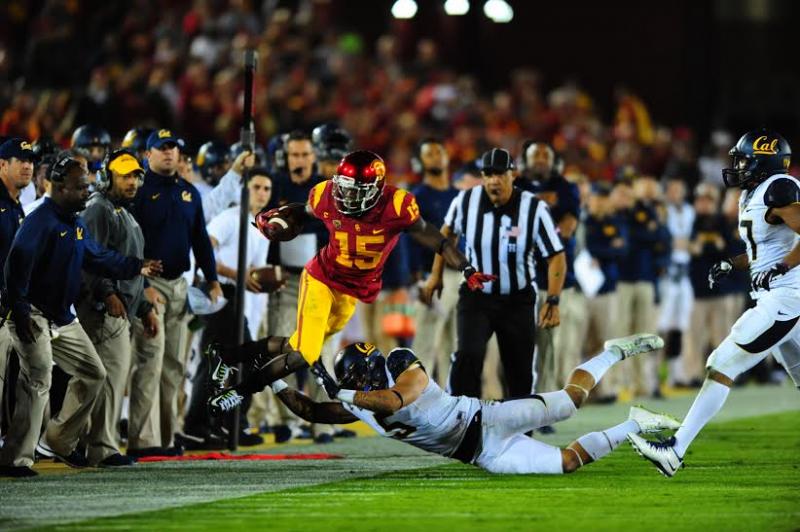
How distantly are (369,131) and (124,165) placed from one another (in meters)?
10.7

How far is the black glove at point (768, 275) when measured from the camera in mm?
8828

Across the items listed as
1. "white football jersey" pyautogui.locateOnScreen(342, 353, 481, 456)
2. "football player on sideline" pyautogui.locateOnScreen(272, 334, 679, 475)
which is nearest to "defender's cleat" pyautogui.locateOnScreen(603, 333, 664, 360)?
"football player on sideline" pyautogui.locateOnScreen(272, 334, 679, 475)

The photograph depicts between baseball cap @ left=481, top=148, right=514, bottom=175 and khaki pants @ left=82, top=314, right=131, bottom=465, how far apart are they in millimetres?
2646

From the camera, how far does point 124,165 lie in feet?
32.9

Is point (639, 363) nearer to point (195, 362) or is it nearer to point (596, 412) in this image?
point (596, 412)

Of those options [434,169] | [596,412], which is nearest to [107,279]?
[434,169]

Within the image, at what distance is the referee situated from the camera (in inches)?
419

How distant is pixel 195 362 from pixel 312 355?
8.08 ft

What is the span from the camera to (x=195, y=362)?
1183 centimetres

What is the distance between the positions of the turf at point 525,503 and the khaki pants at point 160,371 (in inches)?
77.9

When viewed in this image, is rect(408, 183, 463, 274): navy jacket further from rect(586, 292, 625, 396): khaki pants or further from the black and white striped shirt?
rect(586, 292, 625, 396): khaki pants

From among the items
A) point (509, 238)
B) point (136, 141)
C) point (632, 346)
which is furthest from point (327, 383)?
point (136, 141)

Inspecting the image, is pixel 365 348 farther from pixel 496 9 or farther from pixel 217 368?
pixel 496 9

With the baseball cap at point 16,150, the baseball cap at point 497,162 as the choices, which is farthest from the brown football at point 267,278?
the baseball cap at point 16,150
